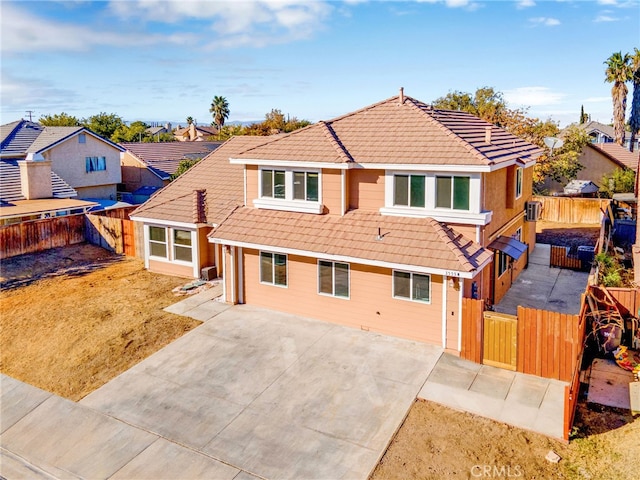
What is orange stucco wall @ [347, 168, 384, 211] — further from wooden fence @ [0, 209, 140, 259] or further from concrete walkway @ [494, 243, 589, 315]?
wooden fence @ [0, 209, 140, 259]

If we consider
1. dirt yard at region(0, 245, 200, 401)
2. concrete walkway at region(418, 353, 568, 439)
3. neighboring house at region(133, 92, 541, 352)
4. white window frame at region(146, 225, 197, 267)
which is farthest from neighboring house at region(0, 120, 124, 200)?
concrete walkway at region(418, 353, 568, 439)

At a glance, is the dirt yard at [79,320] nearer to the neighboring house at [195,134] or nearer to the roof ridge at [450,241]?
the roof ridge at [450,241]

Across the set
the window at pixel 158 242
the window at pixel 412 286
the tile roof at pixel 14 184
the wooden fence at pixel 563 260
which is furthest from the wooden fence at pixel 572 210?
the tile roof at pixel 14 184

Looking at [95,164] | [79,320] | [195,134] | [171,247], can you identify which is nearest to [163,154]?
[95,164]

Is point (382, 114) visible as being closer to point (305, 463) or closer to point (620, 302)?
point (620, 302)

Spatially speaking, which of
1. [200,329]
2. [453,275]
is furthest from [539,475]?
[200,329]

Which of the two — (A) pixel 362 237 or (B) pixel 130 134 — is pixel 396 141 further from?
(B) pixel 130 134
